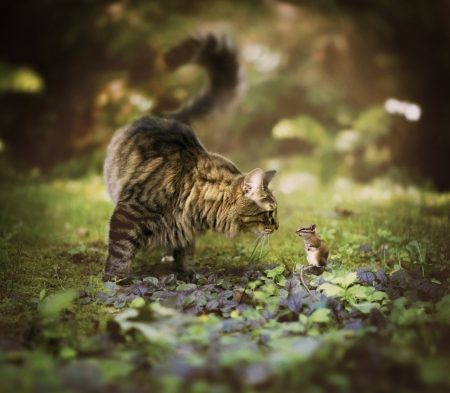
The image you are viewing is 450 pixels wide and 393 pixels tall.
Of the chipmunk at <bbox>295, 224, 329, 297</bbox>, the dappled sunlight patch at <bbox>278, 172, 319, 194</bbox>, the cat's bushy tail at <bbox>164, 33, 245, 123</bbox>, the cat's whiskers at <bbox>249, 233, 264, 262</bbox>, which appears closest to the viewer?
the chipmunk at <bbox>295, 224, 329, 297</bbox>

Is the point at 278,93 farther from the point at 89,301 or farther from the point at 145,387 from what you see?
the point at 145,387

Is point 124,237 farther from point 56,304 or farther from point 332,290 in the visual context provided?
point 332,290

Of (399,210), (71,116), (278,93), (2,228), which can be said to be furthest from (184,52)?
(278,93)

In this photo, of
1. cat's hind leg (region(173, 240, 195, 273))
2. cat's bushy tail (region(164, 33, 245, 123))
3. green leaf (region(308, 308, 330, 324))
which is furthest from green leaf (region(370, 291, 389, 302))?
cat's bushy tail (region(164, 33, 245, 123))

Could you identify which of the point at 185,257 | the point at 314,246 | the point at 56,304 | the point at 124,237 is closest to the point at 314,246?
the point at 314,246

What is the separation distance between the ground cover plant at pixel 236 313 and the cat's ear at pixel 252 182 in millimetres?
383

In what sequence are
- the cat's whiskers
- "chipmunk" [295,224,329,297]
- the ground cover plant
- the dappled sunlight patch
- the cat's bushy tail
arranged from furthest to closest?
1. the dappled sunlight patch
2. the cat's bushy tail
3. the cat's whiskers
4. "chipmunk" [295,224,329,297]
5. the ground cover plant

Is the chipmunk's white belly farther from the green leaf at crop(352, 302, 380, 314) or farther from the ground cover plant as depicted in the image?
the green leaf at crop(352, 302, 380, 314)

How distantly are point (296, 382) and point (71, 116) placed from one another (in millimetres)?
4672

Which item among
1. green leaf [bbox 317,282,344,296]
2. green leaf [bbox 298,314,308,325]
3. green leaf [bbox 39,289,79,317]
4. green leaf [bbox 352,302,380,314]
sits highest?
green leaf [bbox 317,282,344,296]

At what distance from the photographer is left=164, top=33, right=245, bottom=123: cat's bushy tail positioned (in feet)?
10.5

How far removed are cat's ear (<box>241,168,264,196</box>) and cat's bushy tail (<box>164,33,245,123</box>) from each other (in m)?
1.12

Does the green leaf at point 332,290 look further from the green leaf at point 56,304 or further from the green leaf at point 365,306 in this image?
the green leaf at point 56,304

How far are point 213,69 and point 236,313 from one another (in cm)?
208
